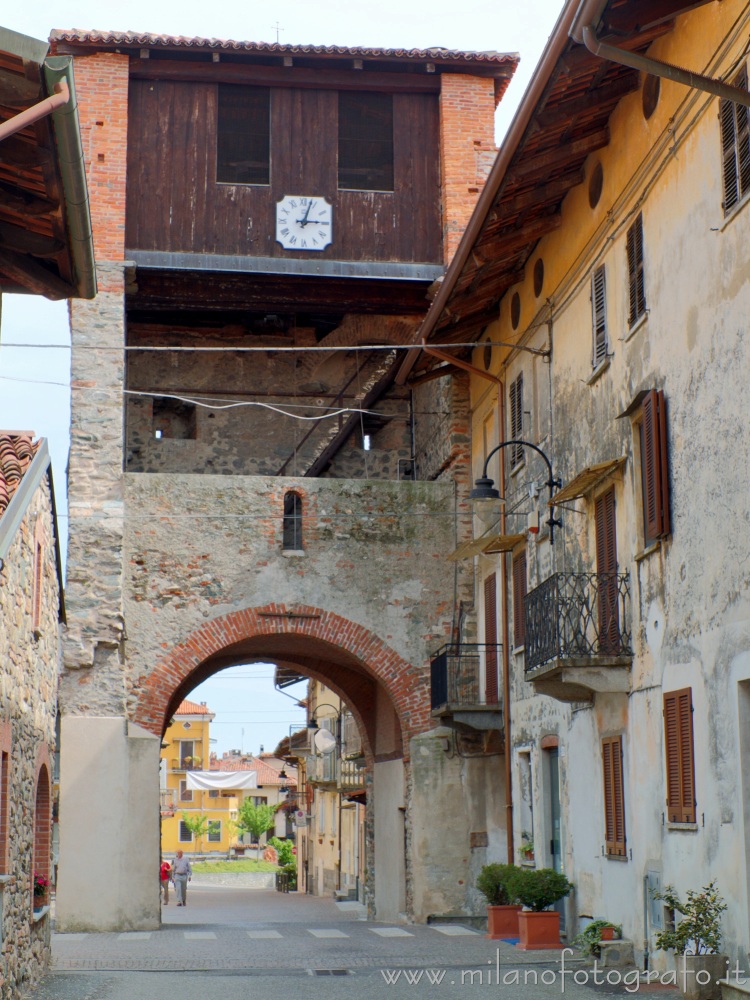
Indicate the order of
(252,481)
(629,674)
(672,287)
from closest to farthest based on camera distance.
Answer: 1. (672,287)
2. (629,674)
3. (252,481)

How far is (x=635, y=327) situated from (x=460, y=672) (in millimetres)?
7538

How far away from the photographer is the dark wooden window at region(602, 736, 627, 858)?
42.3ft

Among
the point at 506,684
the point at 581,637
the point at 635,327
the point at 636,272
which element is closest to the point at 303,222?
the point at 506,684

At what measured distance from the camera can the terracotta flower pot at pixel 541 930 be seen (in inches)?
549

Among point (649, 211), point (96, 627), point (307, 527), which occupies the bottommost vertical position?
point (96, 627)

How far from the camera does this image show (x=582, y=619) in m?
13.5

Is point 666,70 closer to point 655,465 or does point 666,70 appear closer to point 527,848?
point 655,465

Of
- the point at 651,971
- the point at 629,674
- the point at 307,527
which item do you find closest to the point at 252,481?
the point at 307,527

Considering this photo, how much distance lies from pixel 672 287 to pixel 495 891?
7353 millimetres

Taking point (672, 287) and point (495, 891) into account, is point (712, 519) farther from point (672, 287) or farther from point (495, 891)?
point (495, 891)

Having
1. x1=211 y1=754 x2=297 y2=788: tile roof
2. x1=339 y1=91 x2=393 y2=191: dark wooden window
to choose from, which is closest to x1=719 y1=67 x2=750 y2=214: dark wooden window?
x1=339 y1=91 x2=393 y2=191: dark wooden window

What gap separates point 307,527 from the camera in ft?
63.8

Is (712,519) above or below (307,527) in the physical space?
below

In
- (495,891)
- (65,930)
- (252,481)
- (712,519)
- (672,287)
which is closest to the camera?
(712,519)
